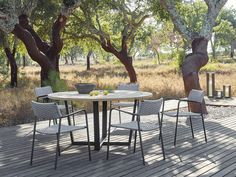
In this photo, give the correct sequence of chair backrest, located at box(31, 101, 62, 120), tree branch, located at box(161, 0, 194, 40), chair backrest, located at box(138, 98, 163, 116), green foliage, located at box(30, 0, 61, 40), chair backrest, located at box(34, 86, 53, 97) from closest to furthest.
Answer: chair backrest, located at box(31, 101, 62, 120), chair backrest, located at box(138, 98, 163, 116), chair backrest, located at box(34, 86, 53, 97), tree branch, located at box(161, 0, 194, 40), green foliage, located at box(30, 0, 61, 40)

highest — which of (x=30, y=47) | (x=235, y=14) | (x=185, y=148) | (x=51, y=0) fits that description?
(x=235, y=14)

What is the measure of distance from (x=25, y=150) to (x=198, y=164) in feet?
7.92

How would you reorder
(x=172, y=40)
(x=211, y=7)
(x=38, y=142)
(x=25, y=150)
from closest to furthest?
(x=25, y=150)
(x=38, y=142)
(x=211, y=7)
(x=172, y=40)

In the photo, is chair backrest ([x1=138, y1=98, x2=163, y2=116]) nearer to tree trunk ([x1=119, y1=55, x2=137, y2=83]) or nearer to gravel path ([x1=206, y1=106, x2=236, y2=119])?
gravel path ([x1=206, y1=106, x2=236, y2=119])

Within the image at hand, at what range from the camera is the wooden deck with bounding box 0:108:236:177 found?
425cm

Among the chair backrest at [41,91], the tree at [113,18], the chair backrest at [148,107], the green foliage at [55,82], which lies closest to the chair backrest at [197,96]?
the chair backrest at [148,107]

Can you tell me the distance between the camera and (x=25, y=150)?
210 inches

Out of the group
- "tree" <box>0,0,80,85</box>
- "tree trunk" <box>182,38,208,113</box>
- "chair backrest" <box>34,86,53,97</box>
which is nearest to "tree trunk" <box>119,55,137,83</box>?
"tree" <box>0,0,80,85</box>

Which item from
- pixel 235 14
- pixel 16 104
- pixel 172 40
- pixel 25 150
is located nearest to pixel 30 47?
pixel 16 104

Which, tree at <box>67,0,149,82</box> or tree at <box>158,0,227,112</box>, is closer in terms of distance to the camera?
tree at <box>158,0,227,112</box>

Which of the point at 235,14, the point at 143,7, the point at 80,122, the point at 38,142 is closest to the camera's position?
the point at 38,142

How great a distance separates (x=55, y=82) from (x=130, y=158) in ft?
19.3

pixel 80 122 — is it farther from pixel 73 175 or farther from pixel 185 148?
pixel 73 175

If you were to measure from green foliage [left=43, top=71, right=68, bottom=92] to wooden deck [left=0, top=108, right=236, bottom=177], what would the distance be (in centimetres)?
363
